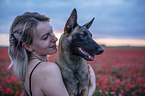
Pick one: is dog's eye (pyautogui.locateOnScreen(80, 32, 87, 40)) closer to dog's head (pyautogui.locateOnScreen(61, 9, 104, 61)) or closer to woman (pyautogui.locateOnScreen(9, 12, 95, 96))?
dog's head (pyautogui.locateOnScreen(61, 9, 104, 61))

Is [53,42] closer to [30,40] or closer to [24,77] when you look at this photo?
[30,40]

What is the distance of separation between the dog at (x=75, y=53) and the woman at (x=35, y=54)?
196mm

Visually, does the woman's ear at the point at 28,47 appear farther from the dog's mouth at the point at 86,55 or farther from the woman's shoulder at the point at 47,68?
the dog's mouth at the point at 86,55

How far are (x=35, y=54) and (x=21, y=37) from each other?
0.30 meters

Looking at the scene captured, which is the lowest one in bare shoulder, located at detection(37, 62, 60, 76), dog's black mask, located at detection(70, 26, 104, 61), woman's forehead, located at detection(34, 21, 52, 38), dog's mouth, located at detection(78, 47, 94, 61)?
bare shoulder, located at detection(37, 62, 60, 76)

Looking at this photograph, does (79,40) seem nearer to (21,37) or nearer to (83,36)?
(83,36)

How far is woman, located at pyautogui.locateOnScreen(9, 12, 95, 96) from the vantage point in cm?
136

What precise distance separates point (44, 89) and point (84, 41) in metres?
0.78

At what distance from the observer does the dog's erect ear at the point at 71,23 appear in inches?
64.0

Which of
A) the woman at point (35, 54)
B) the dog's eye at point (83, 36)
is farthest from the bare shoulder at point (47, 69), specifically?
the dog's eye at point (83, 36)

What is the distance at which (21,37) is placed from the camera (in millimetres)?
1625

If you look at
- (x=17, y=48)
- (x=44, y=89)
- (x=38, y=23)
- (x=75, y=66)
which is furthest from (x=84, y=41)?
(x=17, y=48)

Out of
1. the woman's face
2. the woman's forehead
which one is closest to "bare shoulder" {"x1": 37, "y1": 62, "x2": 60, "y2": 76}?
the woman's face

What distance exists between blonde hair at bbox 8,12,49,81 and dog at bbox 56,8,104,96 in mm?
381
